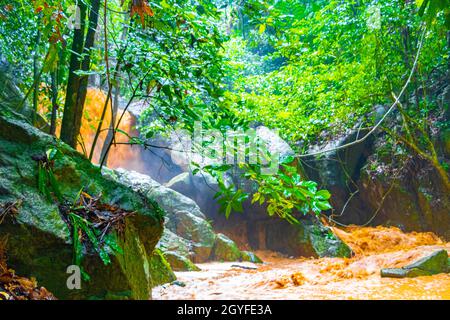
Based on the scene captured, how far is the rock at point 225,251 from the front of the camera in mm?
7027

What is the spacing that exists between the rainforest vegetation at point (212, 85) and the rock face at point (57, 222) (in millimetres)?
21

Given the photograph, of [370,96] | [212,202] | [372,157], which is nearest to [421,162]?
[372,157]

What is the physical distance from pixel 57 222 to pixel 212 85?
1171mm

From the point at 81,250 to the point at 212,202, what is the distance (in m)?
8.36

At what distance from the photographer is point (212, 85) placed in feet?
6.74

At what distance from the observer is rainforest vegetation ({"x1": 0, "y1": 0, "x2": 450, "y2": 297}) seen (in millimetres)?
1754

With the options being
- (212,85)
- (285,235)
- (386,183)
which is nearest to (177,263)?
(212,85)

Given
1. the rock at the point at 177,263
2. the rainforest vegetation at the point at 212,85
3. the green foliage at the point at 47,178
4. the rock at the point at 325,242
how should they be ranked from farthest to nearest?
the rock at the point at 325,242 → the rock at the point at 177,263 → the rainforest vegetation at the point at 212,85 → the green foliage at the point at 47,178

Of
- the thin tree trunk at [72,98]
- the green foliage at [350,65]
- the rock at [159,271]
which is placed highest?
the green foliage at [350,65]

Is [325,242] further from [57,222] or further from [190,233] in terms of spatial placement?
[57,222]

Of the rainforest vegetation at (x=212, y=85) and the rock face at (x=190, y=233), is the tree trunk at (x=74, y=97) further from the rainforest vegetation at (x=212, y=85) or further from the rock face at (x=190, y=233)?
the rock face at (x=190, y=233)

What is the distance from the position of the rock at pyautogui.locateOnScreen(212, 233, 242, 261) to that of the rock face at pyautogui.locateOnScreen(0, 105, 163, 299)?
17.0ft

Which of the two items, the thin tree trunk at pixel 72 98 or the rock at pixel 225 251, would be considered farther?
the rock at pixel 225 251

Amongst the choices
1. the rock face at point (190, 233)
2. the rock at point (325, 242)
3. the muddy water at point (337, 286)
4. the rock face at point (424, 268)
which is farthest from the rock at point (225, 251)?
the rock face at point (424, 268)
